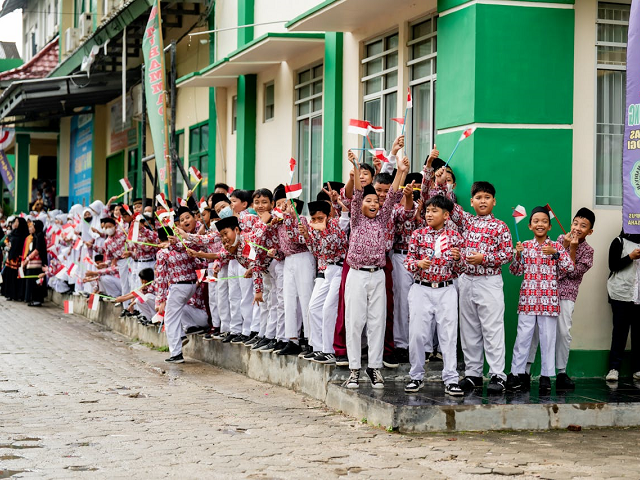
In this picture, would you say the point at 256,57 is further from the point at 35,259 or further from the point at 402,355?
the point at 35,259

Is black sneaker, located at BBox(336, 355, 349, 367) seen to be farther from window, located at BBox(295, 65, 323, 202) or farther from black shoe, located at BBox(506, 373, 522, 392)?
window, located at BBox(295, 65, 323, 202)

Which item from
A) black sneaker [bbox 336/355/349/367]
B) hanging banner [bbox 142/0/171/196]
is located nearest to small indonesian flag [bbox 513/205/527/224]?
black sneaker [bbox 336/355/349/367]

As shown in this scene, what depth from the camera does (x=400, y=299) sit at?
32.3 feet

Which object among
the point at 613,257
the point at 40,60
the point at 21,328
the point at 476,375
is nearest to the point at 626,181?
the point at 613,257

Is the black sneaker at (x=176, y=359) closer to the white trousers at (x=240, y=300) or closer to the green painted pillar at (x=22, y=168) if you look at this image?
the white trousers at (x=240, y=300)

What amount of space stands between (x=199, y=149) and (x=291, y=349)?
1064 cm

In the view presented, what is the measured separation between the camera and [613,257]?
1006 cm

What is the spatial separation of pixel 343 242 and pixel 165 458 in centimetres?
339

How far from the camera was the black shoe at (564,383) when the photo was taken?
938 centimetres

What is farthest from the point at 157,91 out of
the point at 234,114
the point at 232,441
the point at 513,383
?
the point at 232,441

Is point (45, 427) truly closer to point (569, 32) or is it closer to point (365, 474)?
point (365, 474)

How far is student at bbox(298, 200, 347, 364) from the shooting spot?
9.79m

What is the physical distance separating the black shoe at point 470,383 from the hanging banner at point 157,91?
8.91 meters

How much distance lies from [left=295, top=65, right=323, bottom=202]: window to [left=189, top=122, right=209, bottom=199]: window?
15.5ft
